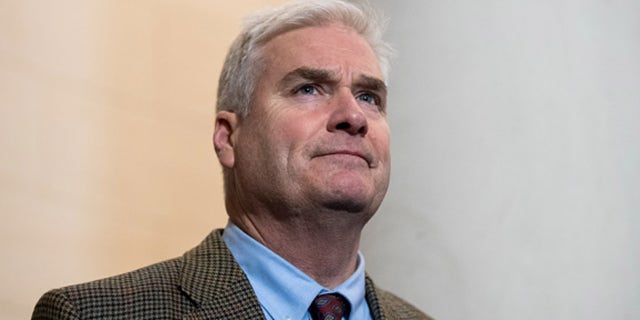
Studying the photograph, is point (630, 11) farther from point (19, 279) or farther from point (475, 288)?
point (19, 279)

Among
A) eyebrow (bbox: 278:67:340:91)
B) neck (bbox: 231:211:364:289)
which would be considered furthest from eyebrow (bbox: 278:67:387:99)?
neck (bbox: 231:211:364:289)

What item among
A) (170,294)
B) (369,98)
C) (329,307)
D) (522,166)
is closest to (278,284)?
(329,307)

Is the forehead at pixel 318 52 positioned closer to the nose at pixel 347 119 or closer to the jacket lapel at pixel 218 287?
the nose at pixel 347 119

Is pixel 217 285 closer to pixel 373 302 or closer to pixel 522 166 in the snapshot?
pixel 373 302

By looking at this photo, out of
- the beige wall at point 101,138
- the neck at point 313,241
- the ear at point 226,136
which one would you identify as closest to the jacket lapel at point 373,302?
the neck at point 313,241

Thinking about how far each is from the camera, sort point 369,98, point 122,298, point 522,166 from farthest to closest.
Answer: point 522,166
point 369,98
point 122,298

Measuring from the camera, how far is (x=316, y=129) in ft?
6.81

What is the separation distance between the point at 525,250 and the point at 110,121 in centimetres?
105

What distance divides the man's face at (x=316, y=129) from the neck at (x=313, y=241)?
36 mm

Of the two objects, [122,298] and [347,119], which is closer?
[122,298]

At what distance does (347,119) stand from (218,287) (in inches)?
15.9

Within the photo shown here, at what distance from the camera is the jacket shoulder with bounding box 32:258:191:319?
5.98ft

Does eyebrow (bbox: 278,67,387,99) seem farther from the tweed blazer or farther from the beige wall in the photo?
the beige wall

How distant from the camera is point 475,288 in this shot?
2.59m
